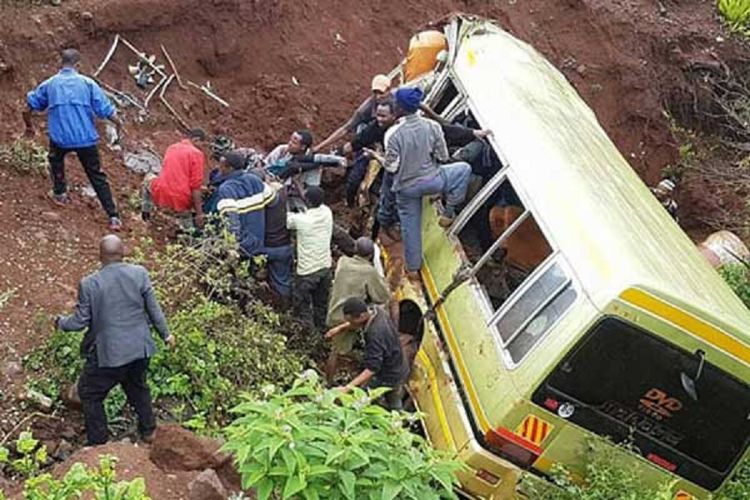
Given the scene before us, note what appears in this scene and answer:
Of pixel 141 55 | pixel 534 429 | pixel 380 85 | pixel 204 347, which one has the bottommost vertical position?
pixel 204 347

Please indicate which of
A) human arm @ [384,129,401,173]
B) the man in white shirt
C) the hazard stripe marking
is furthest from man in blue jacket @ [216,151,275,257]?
the hazard stripe marking

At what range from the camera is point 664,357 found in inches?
211

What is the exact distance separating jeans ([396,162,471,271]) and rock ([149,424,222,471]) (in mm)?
2570

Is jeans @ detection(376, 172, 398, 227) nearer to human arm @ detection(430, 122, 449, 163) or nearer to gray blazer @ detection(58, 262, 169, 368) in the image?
human arm @ detection(430, 122, 449, 163)

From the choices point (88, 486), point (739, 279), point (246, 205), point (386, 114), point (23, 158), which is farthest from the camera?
point (739, 279)

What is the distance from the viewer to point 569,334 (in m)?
5.39

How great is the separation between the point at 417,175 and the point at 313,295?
4.28 ft

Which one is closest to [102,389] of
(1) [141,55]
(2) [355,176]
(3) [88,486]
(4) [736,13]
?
(3) [88,486]

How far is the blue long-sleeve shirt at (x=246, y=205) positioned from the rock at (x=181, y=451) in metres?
2.25

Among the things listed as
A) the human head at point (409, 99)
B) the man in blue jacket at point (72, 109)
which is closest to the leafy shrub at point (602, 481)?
the human head at point (409, 99)

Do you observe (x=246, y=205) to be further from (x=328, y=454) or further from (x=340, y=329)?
(x=328, y=454)

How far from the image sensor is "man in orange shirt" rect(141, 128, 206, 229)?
7.74 meters

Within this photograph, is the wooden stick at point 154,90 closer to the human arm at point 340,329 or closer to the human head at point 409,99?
the human head at point 409,99

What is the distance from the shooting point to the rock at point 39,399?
629 centimetres
